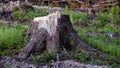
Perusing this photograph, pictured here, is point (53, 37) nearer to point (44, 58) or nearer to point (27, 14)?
point (44, 58)

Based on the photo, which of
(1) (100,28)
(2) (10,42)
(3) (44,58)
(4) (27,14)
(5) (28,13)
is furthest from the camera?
(5) (28,13)

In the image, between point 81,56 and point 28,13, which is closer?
point 81,56

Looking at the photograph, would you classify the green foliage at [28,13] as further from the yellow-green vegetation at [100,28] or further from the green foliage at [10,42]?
the green foliage at [10,42]

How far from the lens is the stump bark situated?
619cm

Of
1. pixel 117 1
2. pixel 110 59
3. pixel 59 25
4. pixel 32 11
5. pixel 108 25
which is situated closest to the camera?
pixel 110 59

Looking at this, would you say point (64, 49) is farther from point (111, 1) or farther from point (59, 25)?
point (111, 1)

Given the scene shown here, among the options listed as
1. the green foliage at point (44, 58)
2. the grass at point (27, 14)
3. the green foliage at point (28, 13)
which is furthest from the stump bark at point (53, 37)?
the green foliage at point (28, 13)

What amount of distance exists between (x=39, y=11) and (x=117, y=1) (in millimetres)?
3484

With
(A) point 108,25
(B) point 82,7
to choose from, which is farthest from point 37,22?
(B) point 82,7

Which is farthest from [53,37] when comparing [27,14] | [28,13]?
[28,13]

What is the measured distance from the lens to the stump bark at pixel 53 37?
6.19 m

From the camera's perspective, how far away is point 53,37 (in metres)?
6.24

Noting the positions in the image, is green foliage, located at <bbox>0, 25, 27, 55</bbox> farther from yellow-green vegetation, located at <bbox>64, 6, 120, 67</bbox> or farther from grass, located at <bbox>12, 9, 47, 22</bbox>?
grass, located at <bbox>12, 9, 47, 22</bbox>

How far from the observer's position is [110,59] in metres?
5.92
